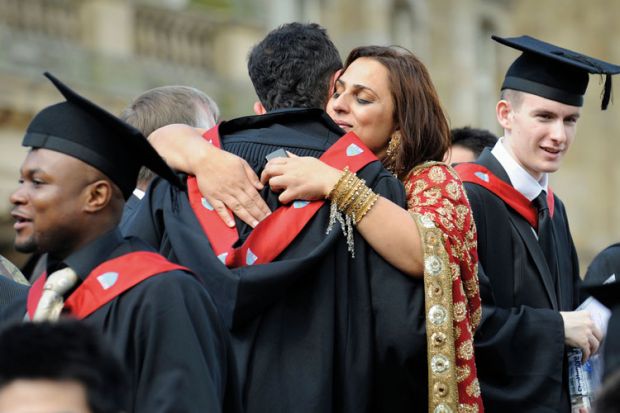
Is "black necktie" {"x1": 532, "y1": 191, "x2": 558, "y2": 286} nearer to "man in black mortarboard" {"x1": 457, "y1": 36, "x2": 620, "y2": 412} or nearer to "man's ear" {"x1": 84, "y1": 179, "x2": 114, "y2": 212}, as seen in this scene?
"man in black mortarboard" {"x1": 457, "y1": 36, "x2": 620, "y2": 412}

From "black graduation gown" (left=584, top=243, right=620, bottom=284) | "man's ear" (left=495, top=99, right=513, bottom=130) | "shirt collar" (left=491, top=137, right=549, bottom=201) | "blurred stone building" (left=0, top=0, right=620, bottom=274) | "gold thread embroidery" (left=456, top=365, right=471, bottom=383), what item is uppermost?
"man's ear" (left=495, top=99, right=513, bottom=130)

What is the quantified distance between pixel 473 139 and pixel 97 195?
3781mm

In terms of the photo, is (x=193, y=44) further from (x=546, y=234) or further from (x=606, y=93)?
(x=546, y=234)

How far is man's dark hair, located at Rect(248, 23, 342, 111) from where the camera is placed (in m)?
5.45

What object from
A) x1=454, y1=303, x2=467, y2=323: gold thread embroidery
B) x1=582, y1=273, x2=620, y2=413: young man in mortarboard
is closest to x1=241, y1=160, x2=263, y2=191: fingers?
x1=454, y1=303, x2=467, y2=323: gold thread embroidery

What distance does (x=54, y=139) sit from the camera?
4586 millimetres

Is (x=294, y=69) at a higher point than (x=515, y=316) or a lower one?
higher

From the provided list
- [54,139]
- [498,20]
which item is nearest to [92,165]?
[54,139]

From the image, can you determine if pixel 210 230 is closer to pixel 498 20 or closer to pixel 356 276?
pixel 356 276

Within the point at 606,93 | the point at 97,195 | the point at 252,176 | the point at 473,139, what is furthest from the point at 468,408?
the point at 473,139

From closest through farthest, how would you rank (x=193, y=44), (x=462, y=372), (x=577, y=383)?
1. (x=462, y=372)
2. (x=577, y=383)
3. (x=193, y=44)

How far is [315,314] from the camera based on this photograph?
5172 mm

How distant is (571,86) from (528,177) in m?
0.41

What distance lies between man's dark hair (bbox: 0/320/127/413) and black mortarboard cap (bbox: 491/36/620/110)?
10.3 feet
